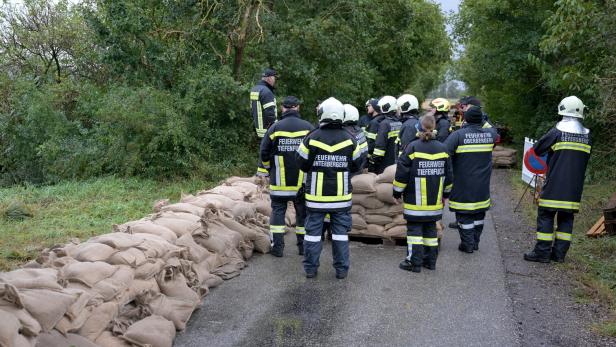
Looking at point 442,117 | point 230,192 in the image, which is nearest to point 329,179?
point 230,192

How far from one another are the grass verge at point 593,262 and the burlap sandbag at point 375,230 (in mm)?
2174

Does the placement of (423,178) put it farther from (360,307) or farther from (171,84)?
(171,84)

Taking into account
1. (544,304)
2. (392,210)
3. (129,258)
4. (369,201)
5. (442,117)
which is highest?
(442,117)

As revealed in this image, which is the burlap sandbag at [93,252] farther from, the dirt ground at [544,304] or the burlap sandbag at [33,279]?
the dirt ground at [544,304]

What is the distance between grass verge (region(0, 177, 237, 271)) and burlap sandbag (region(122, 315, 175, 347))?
6.98 ft

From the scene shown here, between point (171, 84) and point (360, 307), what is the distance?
8724mm

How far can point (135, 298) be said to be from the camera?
5.00 meters

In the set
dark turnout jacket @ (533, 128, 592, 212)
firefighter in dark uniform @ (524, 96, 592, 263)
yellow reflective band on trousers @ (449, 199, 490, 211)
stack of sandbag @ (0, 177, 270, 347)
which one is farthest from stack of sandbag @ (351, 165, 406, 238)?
dark turnout jacket @ (533, 128, 592, 212)

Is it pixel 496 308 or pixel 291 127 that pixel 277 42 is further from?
pixel 496 308

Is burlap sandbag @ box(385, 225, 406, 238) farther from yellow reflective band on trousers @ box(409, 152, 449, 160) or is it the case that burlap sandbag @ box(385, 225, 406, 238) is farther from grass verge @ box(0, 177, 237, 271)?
grass verge @ box(0, 177, 237, 271)

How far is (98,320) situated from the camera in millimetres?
4492

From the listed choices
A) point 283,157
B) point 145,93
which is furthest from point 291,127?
point 145,93

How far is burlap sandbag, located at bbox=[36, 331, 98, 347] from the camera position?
394cm

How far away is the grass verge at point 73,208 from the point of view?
7.21 meters
